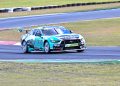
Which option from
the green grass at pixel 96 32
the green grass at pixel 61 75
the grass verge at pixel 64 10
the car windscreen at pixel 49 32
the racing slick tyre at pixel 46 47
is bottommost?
the grass verge at pixel 64 10

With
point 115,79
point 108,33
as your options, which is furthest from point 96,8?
point 115,79

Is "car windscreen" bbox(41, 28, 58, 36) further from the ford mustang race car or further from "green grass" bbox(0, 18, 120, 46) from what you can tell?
"green grass" bbox(0, 18, 120, 46)

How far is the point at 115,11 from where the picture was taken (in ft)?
150

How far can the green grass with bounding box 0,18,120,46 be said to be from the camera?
1171 inches

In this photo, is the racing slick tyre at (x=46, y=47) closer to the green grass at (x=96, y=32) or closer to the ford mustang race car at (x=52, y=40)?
the ford mustang race car at (x=52, y=40)

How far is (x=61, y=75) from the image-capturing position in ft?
43.7

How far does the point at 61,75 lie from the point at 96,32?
2184 cm

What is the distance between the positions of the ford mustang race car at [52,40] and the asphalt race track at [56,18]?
17223 mm

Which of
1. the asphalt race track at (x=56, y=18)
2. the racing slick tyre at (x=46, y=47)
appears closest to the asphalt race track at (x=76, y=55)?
the racing slick tyre at (x=46, y=47)

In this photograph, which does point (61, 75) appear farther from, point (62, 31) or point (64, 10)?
point (64, 10)

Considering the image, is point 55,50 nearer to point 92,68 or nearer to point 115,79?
point 92,68

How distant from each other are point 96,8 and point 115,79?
38.0 meters

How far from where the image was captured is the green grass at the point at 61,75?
1126 cm

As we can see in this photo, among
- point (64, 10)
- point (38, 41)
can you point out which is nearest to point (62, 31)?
point (38, 41)
